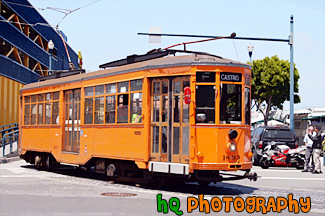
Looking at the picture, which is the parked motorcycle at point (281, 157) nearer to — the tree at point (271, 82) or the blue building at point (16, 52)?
the blue building at point (16, 52)

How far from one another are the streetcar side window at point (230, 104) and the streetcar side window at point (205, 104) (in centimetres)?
22

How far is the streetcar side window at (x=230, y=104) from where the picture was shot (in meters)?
12.9

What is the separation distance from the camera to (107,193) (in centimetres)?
1265

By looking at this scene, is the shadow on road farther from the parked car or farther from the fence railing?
the fence railing

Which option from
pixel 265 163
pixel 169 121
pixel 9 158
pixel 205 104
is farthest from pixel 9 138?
pixel 205 104

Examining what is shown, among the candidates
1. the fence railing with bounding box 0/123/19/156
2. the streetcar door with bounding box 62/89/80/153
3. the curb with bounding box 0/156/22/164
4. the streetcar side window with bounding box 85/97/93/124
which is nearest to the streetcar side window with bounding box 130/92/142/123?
the streetcar side window with bounding box 85/97/93/124

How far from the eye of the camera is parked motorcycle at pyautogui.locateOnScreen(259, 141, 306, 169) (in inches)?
A: 878

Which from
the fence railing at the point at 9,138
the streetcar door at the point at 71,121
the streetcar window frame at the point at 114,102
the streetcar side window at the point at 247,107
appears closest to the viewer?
the streetcar side window at the point at 247,107

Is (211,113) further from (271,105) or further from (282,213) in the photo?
(271,105)

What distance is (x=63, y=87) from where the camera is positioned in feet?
57.9

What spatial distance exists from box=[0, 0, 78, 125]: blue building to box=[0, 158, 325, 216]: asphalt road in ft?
48.9

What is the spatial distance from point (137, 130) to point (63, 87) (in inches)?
186

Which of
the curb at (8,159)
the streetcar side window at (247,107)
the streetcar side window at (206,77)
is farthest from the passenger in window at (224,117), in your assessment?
the curb at (8,159)

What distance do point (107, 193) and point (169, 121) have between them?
7.53 ft
